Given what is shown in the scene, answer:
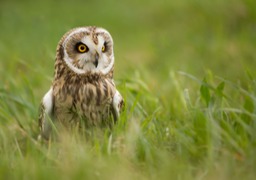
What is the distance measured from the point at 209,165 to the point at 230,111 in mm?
539

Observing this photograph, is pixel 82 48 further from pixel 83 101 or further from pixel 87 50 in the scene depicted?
pixel 83 101

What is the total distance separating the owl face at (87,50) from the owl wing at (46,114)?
0.87 feet

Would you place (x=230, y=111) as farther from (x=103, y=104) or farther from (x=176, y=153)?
(x=103, y=104)

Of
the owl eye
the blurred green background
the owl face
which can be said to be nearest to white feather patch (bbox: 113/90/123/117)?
the owl face

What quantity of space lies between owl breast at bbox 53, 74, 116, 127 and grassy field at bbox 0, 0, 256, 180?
0.13 meters

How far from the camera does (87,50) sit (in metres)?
4.02

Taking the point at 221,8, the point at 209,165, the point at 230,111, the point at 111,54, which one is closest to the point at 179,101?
the point at 111,54

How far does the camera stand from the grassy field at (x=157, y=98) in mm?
3189

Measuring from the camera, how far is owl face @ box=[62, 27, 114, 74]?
13.1ft

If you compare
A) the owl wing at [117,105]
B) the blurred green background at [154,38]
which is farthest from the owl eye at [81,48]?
the blurred green background at [154,38]

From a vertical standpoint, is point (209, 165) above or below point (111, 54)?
below

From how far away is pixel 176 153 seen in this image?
3.40 m

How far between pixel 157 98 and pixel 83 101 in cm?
95

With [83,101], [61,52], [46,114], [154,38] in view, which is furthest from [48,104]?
[154,38]
